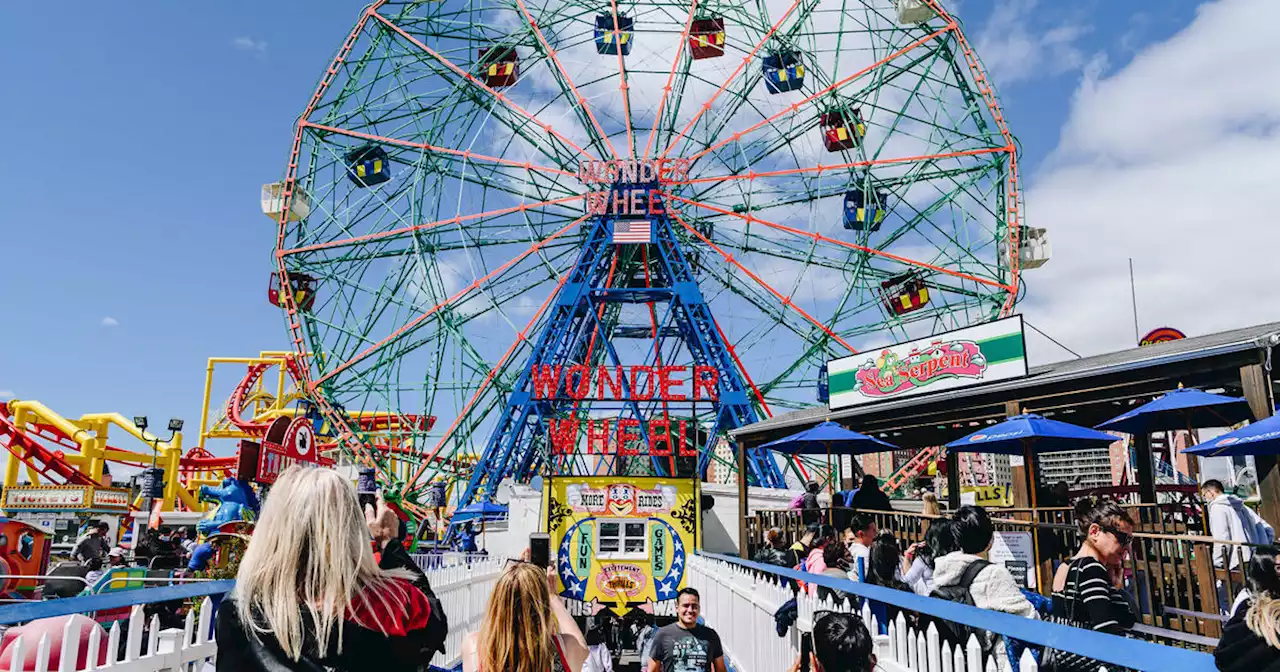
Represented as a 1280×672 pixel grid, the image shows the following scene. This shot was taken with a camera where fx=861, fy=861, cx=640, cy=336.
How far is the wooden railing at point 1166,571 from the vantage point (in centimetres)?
625

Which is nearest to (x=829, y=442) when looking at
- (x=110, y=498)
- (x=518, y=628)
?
(x=518, y=628)

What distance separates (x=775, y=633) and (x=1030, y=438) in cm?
516

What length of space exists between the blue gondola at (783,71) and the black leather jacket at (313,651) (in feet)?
78.3

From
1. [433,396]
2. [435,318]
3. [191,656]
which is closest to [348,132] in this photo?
[435,318]

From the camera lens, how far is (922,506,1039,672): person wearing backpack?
3881 millimetres

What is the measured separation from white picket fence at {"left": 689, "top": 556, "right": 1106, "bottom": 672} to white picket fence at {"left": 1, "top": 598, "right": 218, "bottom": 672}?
2323 mm

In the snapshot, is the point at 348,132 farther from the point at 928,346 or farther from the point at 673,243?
the point at 928,346

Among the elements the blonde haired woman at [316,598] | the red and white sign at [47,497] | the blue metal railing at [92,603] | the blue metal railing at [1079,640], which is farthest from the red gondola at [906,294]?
the red and white sign at [47,497]

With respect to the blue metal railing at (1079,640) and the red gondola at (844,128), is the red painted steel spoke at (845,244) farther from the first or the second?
the blue metal railing at (1079,640)

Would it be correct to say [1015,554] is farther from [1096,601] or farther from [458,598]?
[458,598]

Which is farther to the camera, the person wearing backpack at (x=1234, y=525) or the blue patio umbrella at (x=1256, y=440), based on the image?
the person wearing backpack at (x=1234, y=525)

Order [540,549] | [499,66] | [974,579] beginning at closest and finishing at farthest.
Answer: [974,579]
[540,549]
[499,66]

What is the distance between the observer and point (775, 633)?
5.44m

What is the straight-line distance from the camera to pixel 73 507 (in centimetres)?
2897
